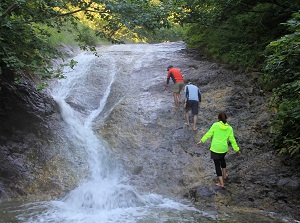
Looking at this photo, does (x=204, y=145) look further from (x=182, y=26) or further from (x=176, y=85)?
(x=182, y=26)

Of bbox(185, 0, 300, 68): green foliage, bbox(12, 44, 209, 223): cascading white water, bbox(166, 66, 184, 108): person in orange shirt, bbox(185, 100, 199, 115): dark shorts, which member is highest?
bbox(185, 0, 300, 68): green foliage

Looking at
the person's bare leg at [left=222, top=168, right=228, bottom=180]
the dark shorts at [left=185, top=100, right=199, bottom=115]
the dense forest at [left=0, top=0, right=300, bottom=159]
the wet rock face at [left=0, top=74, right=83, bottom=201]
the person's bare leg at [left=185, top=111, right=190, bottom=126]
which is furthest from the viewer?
the person's bare leg at [left=185, top=111, right=190, bottom=126]

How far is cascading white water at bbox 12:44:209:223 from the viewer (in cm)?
699

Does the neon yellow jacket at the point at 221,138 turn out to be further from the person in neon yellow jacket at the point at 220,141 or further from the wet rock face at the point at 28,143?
the wet rock face at the point at 28,143

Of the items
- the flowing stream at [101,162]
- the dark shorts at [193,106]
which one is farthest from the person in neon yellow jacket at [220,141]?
the dark shorts at [193,106]

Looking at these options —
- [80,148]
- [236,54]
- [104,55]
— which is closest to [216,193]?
[80,148]

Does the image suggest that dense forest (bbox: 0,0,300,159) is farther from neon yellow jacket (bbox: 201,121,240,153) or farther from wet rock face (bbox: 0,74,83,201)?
neon yellow jacket (bbox: 201,121,240,153)

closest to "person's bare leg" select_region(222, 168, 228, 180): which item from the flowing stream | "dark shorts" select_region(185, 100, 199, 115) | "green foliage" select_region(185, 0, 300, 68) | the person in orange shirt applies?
the flowing stream

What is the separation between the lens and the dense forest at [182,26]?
715 centimetres

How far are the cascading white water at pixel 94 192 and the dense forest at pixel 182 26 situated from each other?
4.98 ft

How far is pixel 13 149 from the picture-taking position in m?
9.55

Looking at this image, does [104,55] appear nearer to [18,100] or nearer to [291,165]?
[18,100]

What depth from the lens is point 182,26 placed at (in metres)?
10.7

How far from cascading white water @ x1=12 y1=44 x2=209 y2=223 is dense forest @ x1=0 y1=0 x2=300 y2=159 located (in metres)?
1.52
